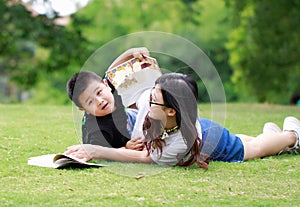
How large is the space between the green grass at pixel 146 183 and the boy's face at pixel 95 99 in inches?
16.8

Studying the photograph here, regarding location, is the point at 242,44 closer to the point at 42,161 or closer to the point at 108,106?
the point at 108,106

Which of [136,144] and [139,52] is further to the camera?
[139,52]

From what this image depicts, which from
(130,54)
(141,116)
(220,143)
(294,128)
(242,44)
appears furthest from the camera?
(242,44)

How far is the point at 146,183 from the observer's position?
3643mm

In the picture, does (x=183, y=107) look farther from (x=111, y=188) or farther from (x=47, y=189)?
(x=47, y=189)

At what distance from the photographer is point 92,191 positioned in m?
3.40

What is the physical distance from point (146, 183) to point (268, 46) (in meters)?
11.7

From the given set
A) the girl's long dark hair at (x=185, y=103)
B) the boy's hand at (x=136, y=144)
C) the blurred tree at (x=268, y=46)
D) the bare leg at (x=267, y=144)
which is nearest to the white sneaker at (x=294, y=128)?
the bare leg at (x=267, y=144)

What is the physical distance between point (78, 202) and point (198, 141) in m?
1.26

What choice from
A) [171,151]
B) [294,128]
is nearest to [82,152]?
[171,151]

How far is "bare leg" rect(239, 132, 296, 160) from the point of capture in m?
4.70

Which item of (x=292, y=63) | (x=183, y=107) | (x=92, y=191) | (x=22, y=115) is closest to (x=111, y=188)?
(x=92, y=191)

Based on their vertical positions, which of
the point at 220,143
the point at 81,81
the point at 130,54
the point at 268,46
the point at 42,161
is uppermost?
the point at 130,54

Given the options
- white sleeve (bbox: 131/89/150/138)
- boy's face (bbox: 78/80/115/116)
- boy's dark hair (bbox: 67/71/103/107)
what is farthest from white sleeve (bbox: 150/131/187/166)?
boy's dark hair (bbox: 67/71/103/107)
